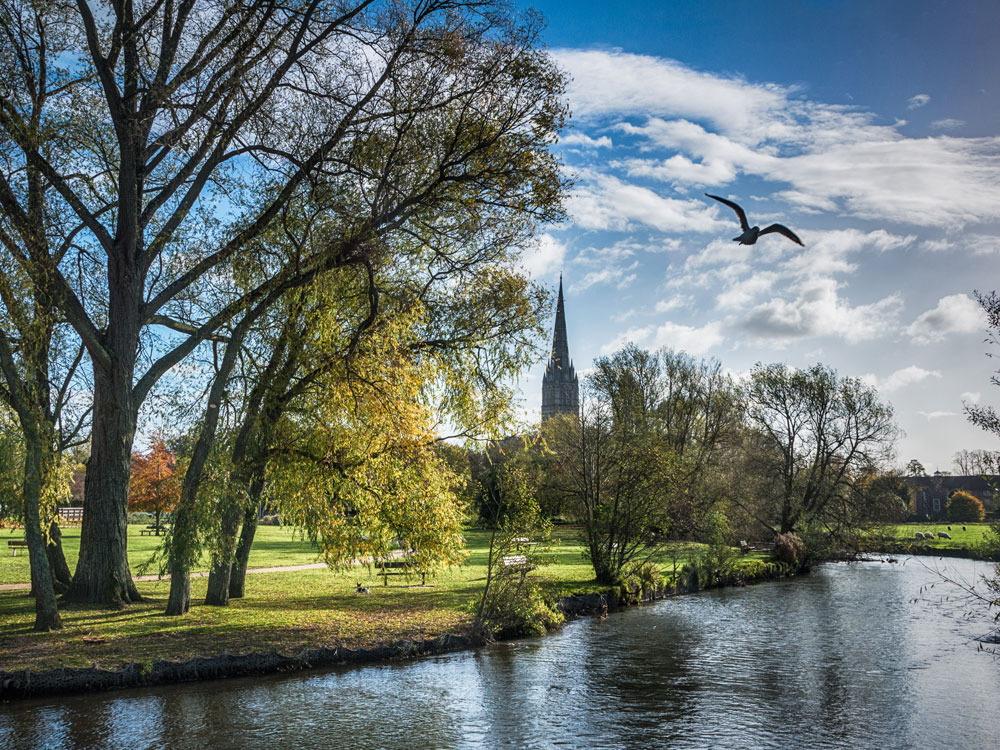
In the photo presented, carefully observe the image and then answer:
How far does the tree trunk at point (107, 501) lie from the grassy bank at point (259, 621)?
0.58 meters

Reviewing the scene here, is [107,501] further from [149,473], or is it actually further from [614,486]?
[149,473]

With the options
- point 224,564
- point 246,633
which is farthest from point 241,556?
point 246,633

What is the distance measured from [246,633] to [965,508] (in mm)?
80572

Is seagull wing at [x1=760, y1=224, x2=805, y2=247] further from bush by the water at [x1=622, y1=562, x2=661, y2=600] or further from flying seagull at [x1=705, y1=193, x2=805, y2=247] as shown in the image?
bush by the water at [x1=622, y1=562, x2=661, y2=600]

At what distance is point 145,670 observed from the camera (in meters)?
12.1

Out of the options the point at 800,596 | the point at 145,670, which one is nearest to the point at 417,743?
the point at 145,670

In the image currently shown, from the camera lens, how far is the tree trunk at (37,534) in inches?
514

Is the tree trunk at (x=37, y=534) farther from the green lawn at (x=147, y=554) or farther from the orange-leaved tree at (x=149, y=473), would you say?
the orange-leaved tree at (x=149, y=473)

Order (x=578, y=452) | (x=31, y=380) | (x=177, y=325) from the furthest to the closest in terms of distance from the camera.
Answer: (x=578, y=452), (x=177, y=325), (x=31, y=380)

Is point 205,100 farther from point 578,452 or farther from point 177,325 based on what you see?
point 578,452

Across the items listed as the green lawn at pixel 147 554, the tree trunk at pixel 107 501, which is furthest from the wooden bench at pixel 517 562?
the tree trunk at pixel 107 501

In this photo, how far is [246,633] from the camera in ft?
47.8

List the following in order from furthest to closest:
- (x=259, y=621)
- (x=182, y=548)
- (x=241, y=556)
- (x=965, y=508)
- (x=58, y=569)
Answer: (x=965, y=508), (x=241, y=556), (x=58, y=569), (x=259, y=621), (x=182, y=548)

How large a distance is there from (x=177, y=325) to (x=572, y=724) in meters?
12.7
